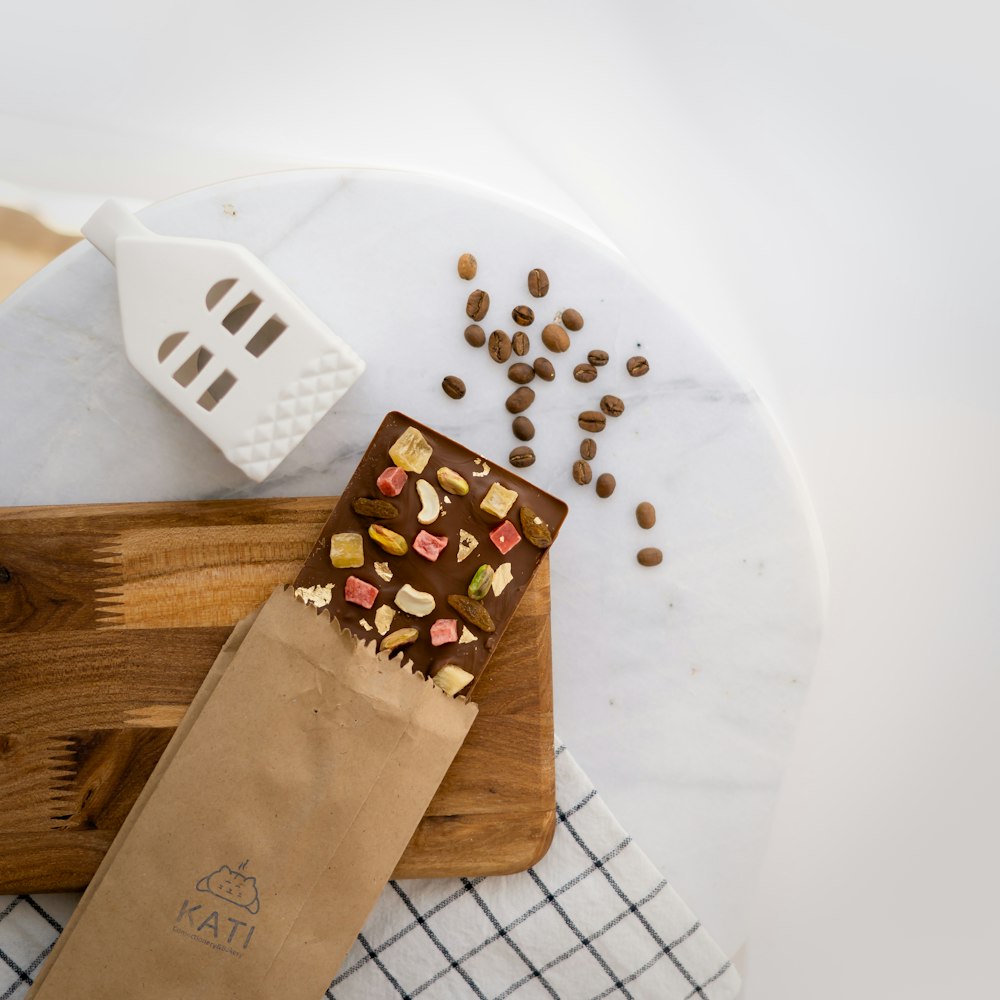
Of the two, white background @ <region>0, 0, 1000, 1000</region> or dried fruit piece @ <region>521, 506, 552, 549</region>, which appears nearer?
dried fruit piece @ <region>521, 506, 552, 549</region>

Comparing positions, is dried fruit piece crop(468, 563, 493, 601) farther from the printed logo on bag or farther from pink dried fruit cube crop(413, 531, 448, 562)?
the printed logo on bag

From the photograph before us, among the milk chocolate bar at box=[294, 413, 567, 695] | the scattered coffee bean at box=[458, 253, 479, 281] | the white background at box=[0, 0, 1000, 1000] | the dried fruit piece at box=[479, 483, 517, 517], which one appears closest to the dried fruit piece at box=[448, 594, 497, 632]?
the milk chocolate bar at box=[294, 413, 567, 695]

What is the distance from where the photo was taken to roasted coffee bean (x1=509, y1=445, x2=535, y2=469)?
1216mm

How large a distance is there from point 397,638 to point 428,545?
0.37 feet

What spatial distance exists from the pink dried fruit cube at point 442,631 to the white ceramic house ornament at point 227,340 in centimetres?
28

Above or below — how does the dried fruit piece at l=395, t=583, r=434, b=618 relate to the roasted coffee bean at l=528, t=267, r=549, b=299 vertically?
below

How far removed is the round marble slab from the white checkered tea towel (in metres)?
0.06

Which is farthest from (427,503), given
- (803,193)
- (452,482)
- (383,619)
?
(803,193)

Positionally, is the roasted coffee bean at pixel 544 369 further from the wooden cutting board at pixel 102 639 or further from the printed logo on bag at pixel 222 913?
the printed logo on bag at pixel 222 913

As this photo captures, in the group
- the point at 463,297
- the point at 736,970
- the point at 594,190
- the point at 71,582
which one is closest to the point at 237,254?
the point at 463,297

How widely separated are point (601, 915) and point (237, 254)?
3.15 feet

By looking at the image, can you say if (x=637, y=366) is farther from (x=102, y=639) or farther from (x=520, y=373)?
(x=102, y=639)

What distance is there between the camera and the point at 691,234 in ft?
5.18

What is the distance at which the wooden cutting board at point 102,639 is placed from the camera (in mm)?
1133
